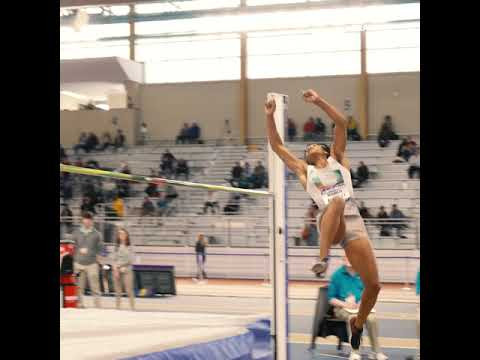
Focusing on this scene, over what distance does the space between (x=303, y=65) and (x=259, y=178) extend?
12.7 ft

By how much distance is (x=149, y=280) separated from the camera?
10117mm

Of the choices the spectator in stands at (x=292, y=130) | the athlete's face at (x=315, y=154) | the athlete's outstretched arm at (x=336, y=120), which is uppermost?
the spectator in stands at (x=292, y=130)

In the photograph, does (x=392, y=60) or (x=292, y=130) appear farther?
(x=292, y=130)

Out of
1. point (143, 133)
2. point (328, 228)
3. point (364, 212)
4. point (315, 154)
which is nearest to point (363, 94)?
point (364, 212)

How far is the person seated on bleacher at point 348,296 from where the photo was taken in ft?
19.7

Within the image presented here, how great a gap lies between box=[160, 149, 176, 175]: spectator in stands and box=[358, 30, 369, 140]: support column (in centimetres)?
444

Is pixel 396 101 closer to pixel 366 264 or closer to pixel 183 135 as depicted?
pixel 183 135

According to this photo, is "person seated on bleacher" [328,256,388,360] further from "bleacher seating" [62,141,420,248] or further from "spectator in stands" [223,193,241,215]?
"spectator in stands" [223,193,241,215]

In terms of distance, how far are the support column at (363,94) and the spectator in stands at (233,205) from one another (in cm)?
375

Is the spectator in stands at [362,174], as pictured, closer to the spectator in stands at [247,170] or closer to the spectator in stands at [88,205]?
the spectator in stands at [247,170]

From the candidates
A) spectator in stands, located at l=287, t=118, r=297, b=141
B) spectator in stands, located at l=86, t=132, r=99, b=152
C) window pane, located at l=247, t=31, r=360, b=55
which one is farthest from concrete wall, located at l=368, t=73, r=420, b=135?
spectator in stands, located at l=86, t=132, r=99, b=152

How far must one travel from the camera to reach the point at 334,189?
3404 millimetres

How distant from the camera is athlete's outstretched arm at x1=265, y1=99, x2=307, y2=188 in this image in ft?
11.9

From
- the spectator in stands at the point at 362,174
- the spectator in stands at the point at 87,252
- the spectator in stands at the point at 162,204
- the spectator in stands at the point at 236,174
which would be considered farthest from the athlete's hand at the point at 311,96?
the spectator in stands at the point at 236,174
